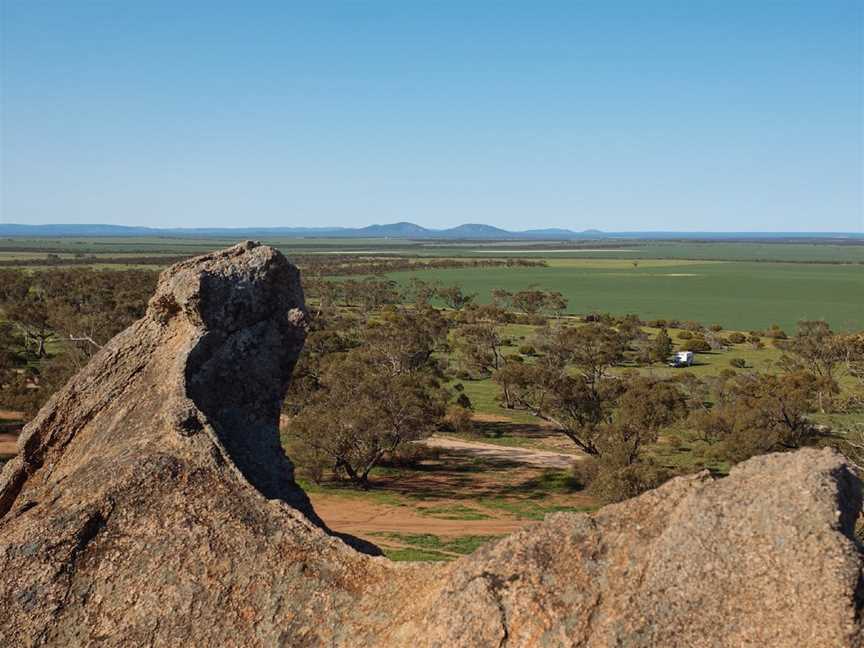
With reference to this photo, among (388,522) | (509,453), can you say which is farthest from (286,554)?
(509,453)

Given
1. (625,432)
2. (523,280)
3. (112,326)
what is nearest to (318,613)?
(625,432)

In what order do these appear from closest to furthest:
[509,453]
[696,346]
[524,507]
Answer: [524,507]
[509,453]
[696,346]

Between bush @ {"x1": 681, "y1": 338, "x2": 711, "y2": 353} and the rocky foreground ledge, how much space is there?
8023 centimetres

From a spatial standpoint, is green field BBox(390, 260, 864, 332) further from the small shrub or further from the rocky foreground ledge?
the rocky foreground ledge

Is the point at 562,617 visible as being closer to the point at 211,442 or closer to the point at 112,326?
the point at 211,442

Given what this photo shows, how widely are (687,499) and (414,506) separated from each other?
26.9 meters

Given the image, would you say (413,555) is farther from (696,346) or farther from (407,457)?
(696,346)

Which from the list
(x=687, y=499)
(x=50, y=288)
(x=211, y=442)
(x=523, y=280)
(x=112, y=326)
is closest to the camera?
(x=687, y=499)

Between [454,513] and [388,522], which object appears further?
[454,513]

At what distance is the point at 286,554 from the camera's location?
991 centimetres

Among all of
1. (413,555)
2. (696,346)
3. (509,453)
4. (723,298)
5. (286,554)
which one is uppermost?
(286,554)

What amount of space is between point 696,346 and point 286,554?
8461 centimetres

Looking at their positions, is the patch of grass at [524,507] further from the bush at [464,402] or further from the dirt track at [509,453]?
the bush at [464,402]

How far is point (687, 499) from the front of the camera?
8.64m
